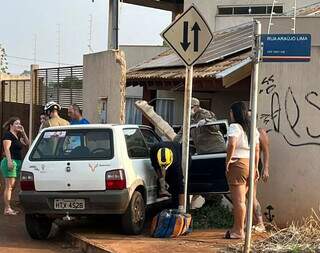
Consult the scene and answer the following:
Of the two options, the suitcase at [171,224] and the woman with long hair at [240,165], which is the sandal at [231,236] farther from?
the suitcase at [171,224]

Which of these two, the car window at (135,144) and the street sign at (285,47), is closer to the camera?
the street sign at (285,47)

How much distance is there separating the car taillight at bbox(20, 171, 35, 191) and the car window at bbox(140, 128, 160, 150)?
1.94 meters

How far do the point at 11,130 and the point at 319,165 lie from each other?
217 inches

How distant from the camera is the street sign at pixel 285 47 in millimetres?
6621

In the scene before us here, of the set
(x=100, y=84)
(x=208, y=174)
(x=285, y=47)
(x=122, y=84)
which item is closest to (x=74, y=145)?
(x=208, y=174)

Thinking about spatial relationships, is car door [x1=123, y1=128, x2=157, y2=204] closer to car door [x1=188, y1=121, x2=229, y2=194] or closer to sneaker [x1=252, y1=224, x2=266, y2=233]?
car door [x1=188, y1=121, x2=229, y2=194]

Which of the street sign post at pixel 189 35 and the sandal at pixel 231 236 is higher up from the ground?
the street sign post at pixel 189 35

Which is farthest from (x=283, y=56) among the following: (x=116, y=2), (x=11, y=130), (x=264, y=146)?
(x=116, y=2)

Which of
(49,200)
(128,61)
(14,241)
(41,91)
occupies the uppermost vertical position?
(128,61)

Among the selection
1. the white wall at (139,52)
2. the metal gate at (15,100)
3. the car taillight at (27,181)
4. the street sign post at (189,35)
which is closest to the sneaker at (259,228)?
the street sign post at (189,35)

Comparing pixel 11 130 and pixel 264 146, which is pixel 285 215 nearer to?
pixel 264 146

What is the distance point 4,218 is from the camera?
416 inches

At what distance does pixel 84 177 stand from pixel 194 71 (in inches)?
202

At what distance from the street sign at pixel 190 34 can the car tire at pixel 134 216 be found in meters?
2.01
